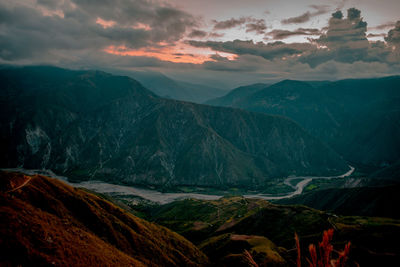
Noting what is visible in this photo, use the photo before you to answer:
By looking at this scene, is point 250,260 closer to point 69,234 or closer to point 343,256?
point 343,256

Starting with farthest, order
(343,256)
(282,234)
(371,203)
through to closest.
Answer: (371,203) → (282,234) → (343,256)

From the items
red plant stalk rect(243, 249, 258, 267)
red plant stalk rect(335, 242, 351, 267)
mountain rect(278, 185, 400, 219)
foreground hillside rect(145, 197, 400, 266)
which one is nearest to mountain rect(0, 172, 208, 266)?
foreground hillside rect(145, 197, 400, 266)

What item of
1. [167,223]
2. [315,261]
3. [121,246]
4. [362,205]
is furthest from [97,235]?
[362,205]

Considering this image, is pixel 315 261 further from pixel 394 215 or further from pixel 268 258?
pixel 394 215

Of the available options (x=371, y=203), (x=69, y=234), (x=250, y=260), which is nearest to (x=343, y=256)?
(x=250, y=260)

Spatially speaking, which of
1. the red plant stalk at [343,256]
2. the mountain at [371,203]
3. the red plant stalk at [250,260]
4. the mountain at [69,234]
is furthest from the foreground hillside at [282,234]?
the mountain at [371,203]

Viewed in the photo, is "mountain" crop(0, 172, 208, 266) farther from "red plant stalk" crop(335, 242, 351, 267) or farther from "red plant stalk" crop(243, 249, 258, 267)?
"red plant stalk" crop(335, 242, 351, 267)
